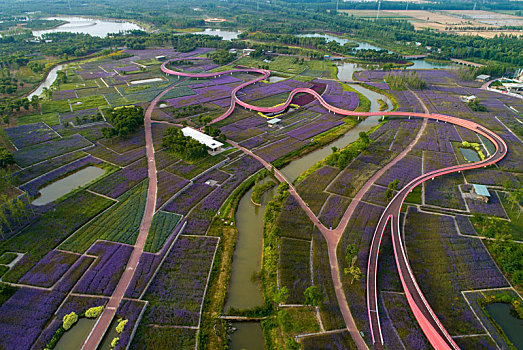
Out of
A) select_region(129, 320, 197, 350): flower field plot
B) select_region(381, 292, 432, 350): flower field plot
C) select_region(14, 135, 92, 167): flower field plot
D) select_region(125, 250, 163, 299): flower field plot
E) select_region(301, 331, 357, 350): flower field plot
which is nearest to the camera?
select_region(301, 331, 357, 350): flower field plot

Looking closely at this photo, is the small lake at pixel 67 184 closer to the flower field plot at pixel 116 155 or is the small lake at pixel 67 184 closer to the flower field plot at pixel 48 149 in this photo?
the flower field plot at pixel 116 155

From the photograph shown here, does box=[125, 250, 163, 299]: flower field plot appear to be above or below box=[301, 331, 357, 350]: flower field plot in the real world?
above

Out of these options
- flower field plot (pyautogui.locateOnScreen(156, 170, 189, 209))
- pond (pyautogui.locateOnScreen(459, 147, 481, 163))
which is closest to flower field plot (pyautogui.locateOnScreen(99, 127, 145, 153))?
flower field plot (pyautogui.locateOnScreen(156, 170, 189, 209))

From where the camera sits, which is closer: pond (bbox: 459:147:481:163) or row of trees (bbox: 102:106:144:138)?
pond (bbox: 459:147:481:163)

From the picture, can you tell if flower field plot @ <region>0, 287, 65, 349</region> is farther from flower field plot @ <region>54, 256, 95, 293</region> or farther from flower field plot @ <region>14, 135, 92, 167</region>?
flower field plot @ <region>14, 135, 92, 167</region>

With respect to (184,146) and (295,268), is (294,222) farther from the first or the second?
(184,146)

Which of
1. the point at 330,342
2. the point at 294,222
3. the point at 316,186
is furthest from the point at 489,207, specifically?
the point at 330,342
